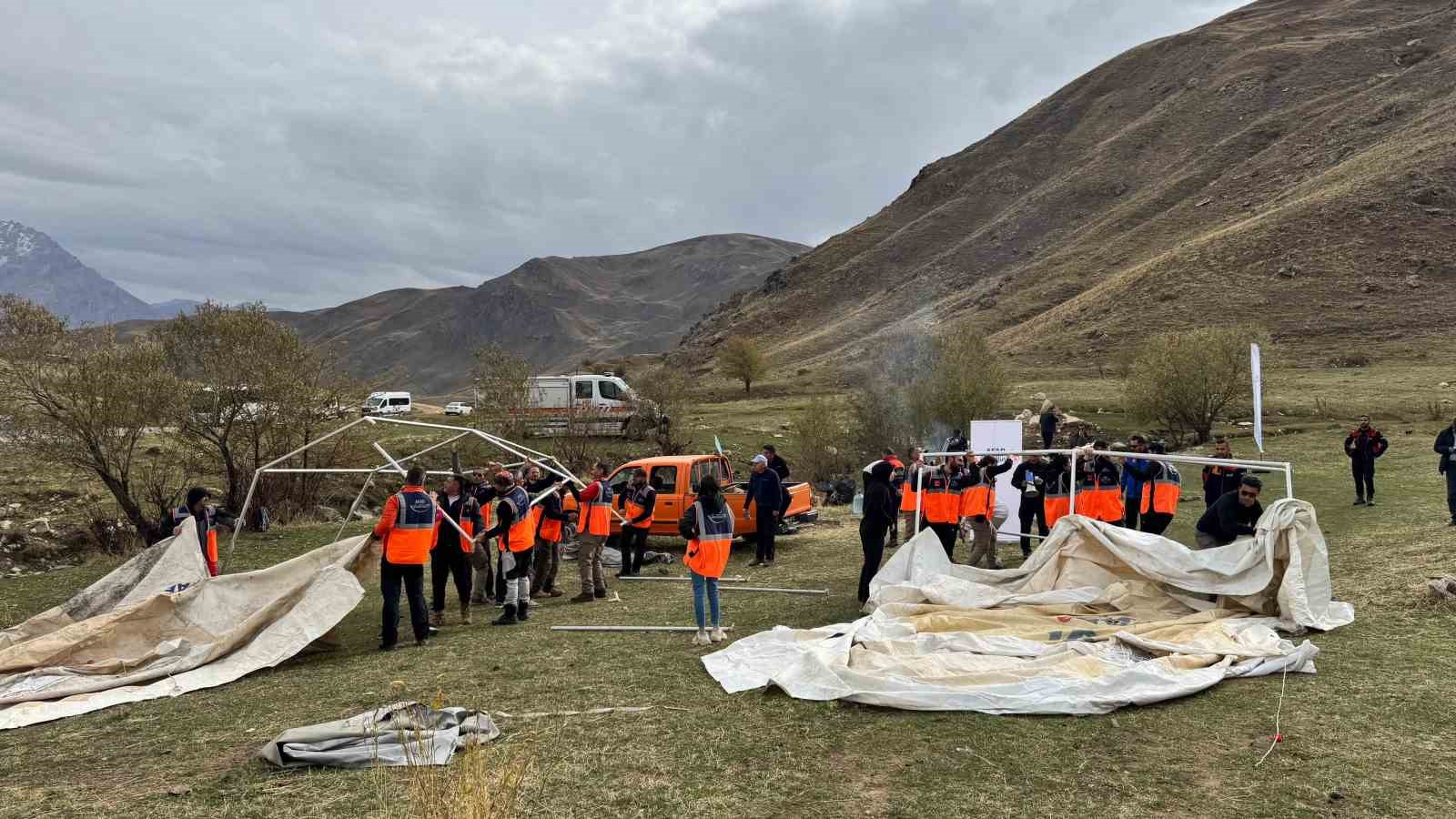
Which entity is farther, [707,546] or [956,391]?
[956,391]

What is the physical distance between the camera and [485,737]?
221 inches

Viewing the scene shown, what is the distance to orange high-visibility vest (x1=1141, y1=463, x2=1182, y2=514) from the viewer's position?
38.4ft

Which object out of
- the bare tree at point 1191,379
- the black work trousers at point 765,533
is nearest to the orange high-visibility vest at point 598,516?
the black work trousers at point 765,533

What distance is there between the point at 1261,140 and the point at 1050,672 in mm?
91519

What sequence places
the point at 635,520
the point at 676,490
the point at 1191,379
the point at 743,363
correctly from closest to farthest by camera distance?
the point at 635,520, the point at 676,490, the point at 1191,379, the point at 743,363

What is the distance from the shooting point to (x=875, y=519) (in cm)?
1016

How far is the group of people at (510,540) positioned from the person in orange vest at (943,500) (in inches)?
112

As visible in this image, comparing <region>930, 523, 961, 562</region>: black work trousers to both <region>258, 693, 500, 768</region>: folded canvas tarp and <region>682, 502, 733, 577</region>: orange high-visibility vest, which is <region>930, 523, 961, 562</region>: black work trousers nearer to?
<region>682, 502, 733, 577</region>: orange high-visibility vest

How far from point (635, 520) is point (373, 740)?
7.66 metres

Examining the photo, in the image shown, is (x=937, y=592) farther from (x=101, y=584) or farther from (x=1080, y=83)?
(x=1080, y=83)

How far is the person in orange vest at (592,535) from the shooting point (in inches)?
443

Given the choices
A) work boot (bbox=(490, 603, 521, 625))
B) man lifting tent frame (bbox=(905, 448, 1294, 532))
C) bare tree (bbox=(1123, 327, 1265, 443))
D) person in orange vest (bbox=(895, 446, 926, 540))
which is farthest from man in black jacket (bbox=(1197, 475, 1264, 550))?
bare tree (bbox=(1123, 327, 1265, 443))

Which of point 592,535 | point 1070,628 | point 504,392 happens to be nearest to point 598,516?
point 592,535

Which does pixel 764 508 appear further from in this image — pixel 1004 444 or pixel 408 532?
pixel 408 532
